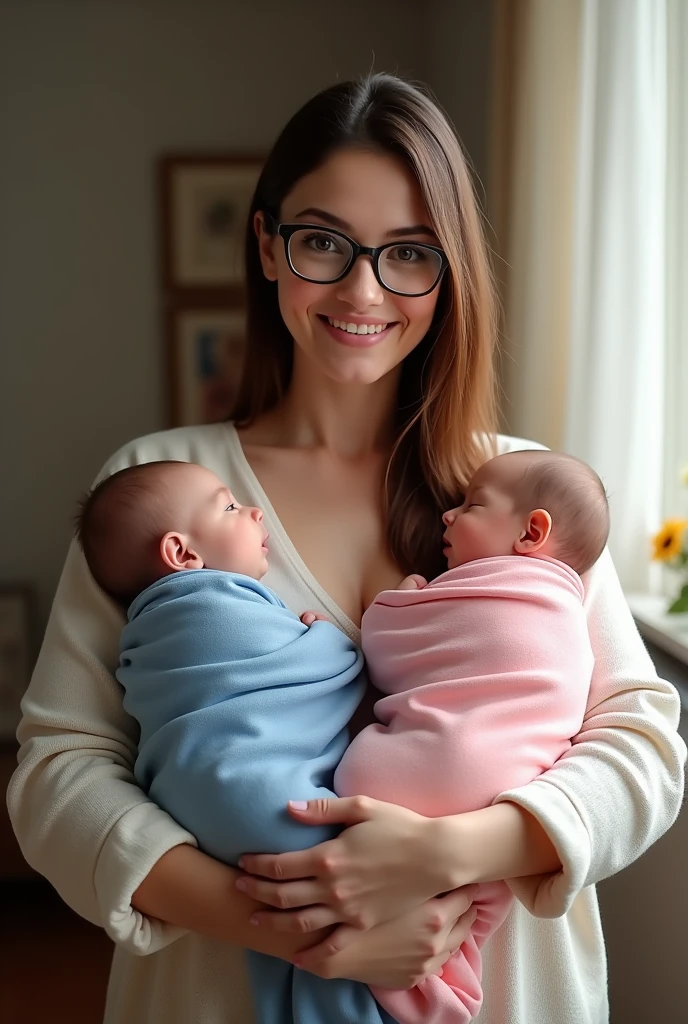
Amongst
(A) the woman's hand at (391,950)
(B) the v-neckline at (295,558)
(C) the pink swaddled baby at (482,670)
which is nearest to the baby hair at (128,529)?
(B) the v-neckline at (295,558)

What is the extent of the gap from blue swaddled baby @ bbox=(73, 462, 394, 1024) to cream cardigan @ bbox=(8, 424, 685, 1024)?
58mm

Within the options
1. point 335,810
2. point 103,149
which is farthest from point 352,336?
point 103,149

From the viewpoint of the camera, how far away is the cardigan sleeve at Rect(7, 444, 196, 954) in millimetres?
1145

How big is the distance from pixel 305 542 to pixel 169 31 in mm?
2901

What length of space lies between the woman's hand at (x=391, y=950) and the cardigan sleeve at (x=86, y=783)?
0.69 ft

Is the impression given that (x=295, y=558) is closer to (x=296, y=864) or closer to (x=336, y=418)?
(x=336, y=418)

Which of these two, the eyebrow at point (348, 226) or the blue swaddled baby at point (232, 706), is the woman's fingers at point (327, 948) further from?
the eyebrow at point (348, 226)

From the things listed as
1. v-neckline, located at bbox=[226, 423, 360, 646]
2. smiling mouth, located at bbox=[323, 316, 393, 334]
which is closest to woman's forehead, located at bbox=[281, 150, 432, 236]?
smiling mouth, located at bbox=[323, 316, 393, 334]

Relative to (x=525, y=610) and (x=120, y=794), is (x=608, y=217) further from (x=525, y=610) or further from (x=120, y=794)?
(x=120, y=794)

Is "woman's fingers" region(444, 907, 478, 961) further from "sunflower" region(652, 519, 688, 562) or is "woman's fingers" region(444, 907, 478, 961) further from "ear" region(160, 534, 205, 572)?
"sunflower" region(652, 519, 688, 562)

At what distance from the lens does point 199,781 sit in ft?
3.75

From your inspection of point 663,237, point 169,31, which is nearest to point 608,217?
point 663,237

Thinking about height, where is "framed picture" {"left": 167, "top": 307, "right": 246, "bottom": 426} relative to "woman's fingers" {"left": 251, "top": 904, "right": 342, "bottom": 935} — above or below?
above

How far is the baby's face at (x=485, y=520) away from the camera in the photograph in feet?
4.39
